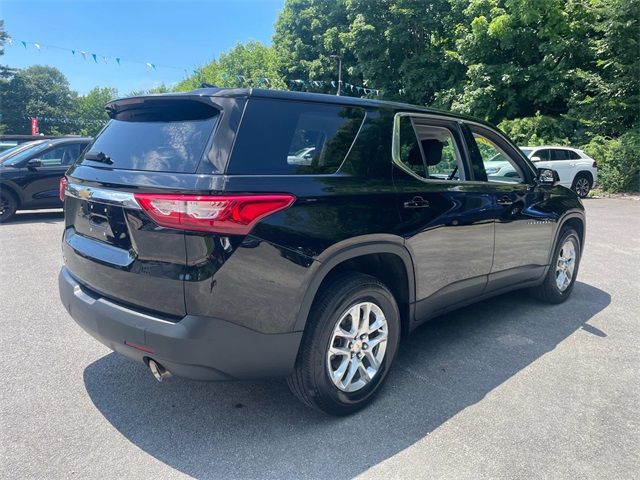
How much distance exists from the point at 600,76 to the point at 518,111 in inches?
148

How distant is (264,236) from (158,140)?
0.84 meters

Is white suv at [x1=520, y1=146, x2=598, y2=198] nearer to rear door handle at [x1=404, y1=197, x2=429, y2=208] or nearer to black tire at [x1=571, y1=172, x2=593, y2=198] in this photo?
black tire at [x1=571, y1=172, x2=593, y2=198]

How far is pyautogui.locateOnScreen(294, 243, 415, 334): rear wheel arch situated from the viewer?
2521mm

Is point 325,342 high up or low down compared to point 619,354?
up

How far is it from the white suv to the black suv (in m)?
12.5

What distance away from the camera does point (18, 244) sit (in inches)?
285

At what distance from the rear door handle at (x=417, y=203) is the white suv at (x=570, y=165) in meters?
12.3

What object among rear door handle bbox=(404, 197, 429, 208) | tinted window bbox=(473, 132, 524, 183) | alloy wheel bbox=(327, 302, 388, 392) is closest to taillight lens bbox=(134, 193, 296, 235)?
alloy wheel bbox=(327, 302, 388, 392)

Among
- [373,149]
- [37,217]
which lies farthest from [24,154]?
[373,149]

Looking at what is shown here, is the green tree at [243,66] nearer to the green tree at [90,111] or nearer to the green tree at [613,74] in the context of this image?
the green tree at [90,111]

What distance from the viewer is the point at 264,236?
90.6 inches

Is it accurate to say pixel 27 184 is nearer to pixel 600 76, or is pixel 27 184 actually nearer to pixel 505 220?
pixel 505 220

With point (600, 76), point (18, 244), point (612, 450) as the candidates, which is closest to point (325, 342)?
point (612, 450)

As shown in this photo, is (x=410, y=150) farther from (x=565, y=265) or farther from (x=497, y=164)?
(x=565, y=265)
